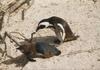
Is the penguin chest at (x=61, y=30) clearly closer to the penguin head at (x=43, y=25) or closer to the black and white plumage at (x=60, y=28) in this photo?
the black and white plumage at (x=60, y=28)

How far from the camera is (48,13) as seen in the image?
5961mm

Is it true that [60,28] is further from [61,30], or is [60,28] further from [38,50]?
[38,50]

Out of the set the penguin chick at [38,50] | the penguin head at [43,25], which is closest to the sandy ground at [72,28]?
the penguin chick at [38,50]

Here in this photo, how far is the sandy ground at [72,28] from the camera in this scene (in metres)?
4.90

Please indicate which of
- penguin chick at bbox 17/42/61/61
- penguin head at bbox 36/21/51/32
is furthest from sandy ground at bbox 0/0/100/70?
penguin head at bbox 36/21/51/32

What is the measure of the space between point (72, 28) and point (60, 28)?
1.30ft

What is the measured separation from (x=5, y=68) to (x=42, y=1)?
1654 millimetres

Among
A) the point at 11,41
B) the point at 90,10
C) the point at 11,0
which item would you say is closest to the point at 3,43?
the point at 11,41

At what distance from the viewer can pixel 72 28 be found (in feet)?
18.4

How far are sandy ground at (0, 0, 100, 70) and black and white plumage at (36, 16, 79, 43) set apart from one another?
8cm

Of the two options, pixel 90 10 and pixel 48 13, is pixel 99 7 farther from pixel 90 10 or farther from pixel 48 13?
pixel 48 13

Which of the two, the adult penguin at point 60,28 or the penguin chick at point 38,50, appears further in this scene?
the adult penguin at point 60,28

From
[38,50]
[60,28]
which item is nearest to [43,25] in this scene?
[60,28]

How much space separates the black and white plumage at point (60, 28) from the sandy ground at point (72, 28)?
8 cm
